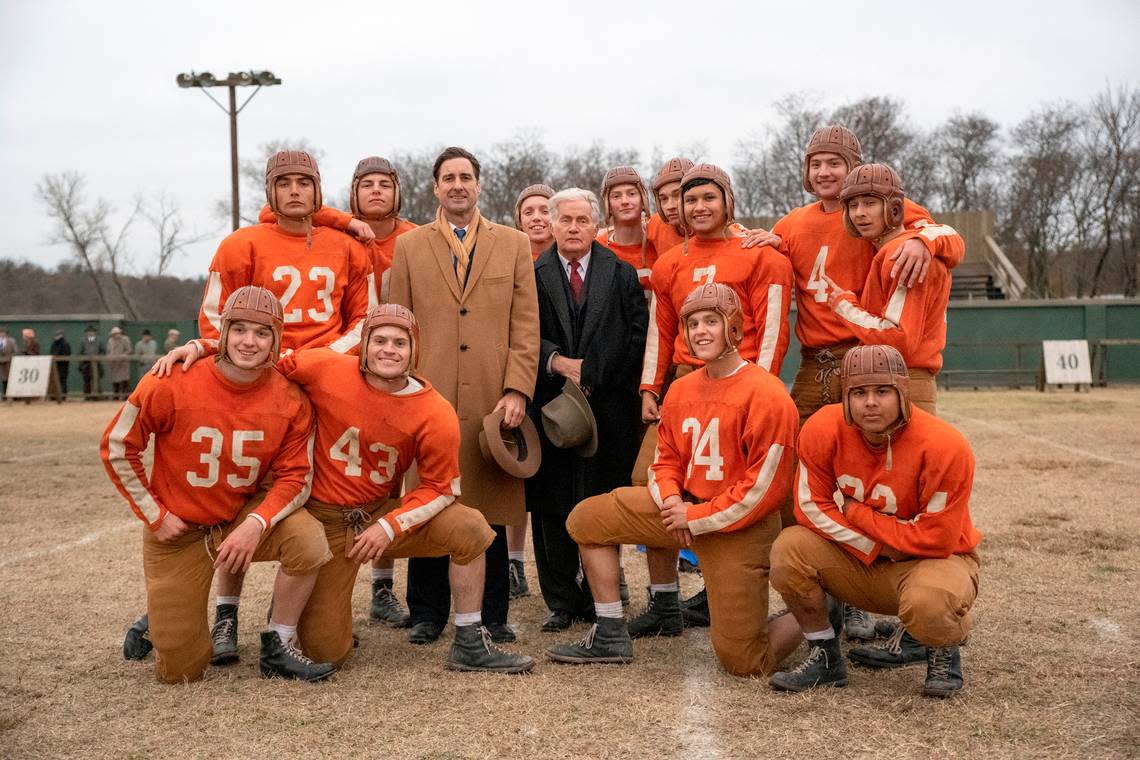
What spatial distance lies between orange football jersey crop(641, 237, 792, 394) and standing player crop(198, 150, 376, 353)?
1.45 meters

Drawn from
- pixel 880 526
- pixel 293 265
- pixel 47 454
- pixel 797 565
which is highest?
pixel 293 265

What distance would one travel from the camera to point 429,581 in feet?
17.3

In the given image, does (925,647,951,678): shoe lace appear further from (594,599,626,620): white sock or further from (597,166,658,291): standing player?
(597,166,658,291): standing player

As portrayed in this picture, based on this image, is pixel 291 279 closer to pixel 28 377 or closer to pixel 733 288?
pixel 733 288

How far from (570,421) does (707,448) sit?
0.83 metres

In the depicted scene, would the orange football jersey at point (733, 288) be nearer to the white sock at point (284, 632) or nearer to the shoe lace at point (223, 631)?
the white sock at point (284, 632)

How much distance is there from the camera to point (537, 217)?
21.6 feet

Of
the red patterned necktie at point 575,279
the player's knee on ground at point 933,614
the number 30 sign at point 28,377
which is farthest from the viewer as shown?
the number 30 sign at point 28,377

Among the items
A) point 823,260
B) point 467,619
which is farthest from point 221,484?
point 823,260

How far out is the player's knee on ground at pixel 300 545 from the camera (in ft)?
14.6

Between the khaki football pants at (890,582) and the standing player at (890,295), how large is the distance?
2.75ft

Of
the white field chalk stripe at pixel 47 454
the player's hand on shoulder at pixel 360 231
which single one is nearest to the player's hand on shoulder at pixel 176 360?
the player's hand on shoulder at pixel 360 231

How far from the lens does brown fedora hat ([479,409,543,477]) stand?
5.05m

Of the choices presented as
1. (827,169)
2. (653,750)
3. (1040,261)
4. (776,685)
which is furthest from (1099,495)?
(1040,261)
